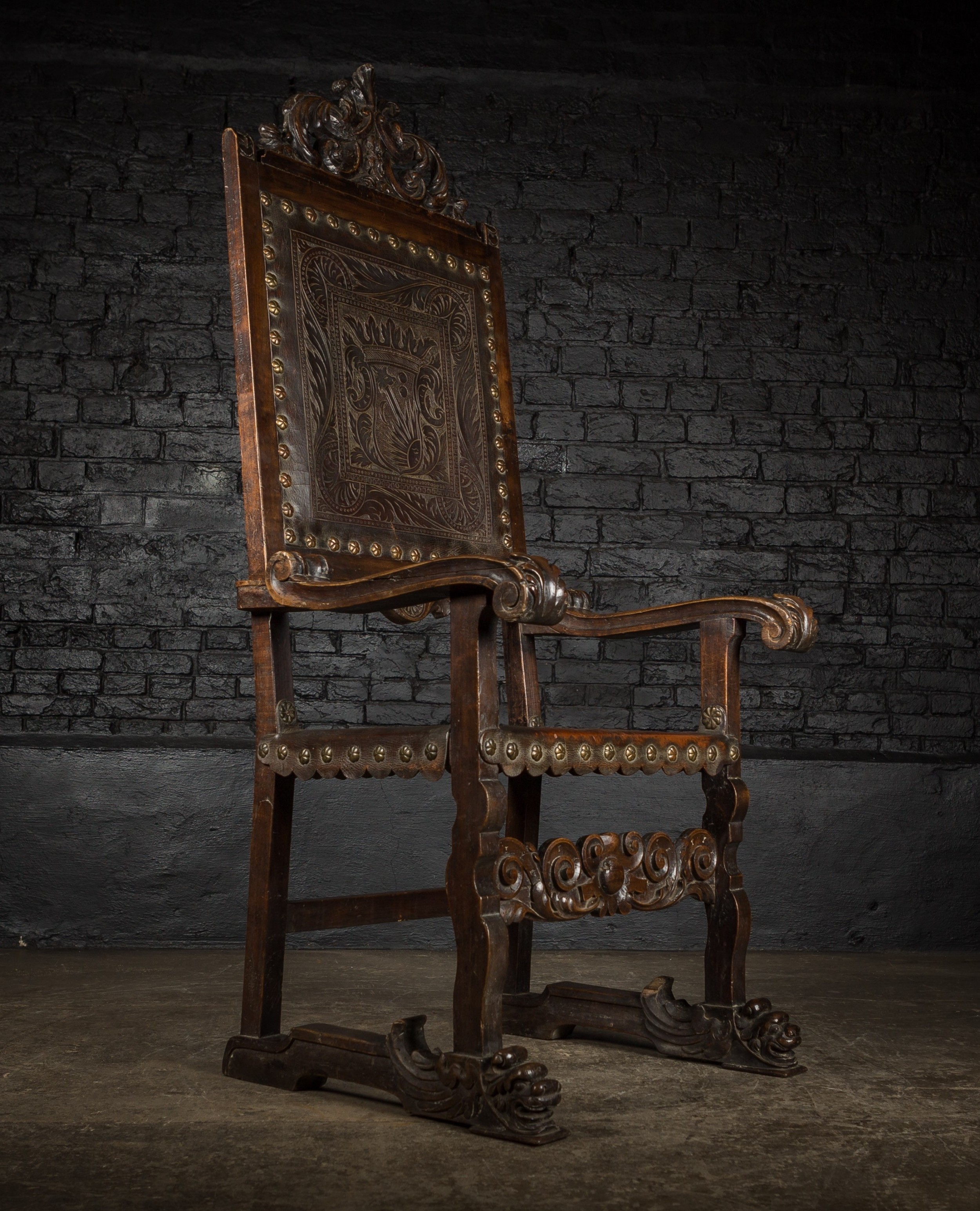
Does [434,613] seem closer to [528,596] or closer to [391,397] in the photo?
[391,397]

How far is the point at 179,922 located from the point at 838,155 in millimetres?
2926

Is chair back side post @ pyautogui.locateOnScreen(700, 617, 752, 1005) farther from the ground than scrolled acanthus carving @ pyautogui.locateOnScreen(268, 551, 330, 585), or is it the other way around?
scrolled acanthus carving @ pyautogui.locateOnScreen(268, 551, 330, 585)

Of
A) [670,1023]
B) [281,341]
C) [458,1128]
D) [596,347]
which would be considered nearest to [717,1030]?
[670,1023]

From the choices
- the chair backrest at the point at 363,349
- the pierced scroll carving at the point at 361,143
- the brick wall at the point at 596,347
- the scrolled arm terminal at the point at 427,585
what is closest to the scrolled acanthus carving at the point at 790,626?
the scrolled arm terminal at the point at 427,585

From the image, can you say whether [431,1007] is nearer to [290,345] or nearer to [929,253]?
[290,345]

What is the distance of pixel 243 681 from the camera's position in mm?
3633

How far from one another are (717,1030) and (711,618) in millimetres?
672

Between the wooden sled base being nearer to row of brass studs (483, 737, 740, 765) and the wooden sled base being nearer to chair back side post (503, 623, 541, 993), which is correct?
chair back side post (503, 623, 541, 993)

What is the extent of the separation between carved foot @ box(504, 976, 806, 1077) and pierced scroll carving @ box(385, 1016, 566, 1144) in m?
0.46

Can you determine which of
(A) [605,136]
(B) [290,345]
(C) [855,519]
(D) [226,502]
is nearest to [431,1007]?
(B) [290,345]

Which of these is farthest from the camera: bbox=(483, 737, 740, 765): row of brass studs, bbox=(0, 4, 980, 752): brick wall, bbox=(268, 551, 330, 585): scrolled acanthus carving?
bbox=(0, 4, 980, 752): brick wall

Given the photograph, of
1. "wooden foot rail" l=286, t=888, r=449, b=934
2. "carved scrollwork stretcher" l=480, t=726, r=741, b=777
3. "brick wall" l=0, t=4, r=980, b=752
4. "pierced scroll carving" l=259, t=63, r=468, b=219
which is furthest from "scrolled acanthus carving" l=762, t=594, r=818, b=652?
"brick wall" l=0, t=4, r=980, b=752

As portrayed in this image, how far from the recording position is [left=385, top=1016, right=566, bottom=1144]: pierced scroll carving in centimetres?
166

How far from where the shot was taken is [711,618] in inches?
85.1
